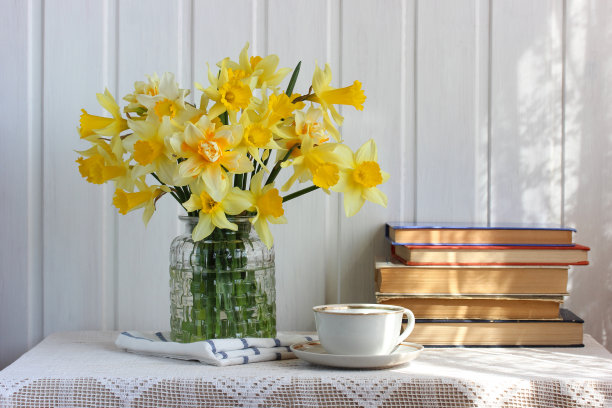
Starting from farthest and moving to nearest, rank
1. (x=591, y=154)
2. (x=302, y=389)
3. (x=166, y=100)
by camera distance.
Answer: (x=591, y=154)
(x=166, y=100)
(x=302, y=389)

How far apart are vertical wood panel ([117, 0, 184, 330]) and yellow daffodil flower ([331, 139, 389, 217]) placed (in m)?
0.41

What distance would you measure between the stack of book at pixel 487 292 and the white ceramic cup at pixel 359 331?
0.50 feet

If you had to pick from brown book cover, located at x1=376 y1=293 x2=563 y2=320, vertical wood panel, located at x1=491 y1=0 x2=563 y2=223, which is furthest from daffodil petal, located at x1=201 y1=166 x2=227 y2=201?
vertical wood panel, located at x1=491 y1=0 x2=563 y2=223

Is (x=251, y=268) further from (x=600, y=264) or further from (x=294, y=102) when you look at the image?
(x=600, y=264)

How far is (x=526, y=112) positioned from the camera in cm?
116

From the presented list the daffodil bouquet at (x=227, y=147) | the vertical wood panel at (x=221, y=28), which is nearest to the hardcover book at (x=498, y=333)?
the daffodil bouquet at (x=227, y=147)

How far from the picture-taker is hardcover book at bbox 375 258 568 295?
97 centimetres

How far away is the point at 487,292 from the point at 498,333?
67 mm

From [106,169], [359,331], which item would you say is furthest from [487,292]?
[106,169]

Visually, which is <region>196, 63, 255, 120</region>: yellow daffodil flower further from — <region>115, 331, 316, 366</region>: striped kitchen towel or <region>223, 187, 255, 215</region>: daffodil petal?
<region>115, 331, 316, 366</region>: striped kitchen towel

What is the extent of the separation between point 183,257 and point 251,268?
10cm

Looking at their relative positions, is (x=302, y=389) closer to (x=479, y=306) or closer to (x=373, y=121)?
(x=479, y=306)

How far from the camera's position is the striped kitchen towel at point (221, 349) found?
2.75 ft

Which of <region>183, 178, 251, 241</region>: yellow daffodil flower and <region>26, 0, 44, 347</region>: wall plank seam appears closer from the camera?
<region>183, 178, 251, 241</region>: yellow daffodil flower
